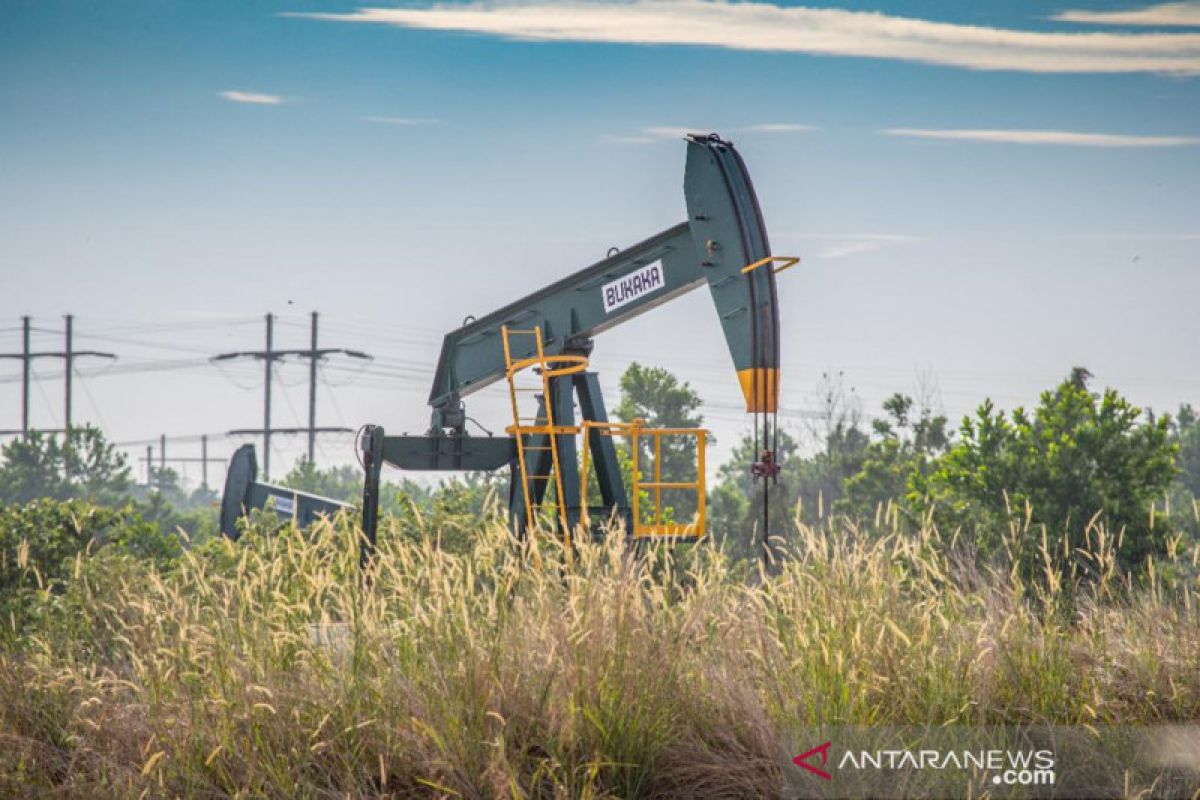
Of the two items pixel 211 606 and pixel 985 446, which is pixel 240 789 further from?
pixel 985 446

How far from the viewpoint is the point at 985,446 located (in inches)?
987

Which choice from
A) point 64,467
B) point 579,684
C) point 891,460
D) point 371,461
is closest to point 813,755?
point 579,684

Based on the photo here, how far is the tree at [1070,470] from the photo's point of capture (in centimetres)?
2359

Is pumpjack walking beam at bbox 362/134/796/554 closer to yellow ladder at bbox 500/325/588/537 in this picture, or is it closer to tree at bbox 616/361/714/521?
yellow ladder at bbox 500/325/588/537

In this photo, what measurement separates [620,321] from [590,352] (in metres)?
0.69

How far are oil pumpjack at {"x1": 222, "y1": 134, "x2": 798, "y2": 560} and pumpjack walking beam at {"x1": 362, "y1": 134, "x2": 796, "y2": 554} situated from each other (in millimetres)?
13

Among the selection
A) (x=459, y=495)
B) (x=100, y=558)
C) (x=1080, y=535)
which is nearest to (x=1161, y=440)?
Answer: (x=1080, y=535)

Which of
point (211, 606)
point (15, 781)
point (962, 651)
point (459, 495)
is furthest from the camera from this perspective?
point (459, 495)

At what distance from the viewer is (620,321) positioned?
14766mm

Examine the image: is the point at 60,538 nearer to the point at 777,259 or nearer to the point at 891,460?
the point at 777,259

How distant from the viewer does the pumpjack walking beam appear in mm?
12164

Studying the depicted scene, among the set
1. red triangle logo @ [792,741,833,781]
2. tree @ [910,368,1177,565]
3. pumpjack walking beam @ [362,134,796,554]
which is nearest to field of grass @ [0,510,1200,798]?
red triangle logo @ [792,741,833,781]

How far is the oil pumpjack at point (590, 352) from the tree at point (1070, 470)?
10.6 m

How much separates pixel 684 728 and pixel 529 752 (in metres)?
0.87
